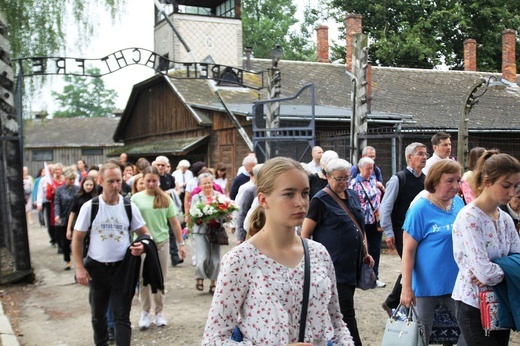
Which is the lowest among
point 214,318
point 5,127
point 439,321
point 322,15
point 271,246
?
point 439,321

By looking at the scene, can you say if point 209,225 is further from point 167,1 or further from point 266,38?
point 266,38

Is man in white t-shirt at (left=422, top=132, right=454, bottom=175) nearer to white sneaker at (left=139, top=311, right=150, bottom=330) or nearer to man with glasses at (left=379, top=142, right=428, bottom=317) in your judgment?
man with glasses at (left=379, top=142, right=428, bottom=317)

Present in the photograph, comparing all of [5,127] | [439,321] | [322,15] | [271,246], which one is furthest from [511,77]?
[271,246]

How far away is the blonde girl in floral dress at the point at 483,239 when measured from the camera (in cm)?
407

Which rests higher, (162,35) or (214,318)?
(162,35)

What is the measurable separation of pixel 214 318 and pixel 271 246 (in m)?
0.40

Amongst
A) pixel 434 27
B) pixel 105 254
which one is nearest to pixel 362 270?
pixel 105 254

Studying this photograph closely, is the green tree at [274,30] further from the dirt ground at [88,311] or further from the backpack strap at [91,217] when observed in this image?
the backpack strap at [91,217]

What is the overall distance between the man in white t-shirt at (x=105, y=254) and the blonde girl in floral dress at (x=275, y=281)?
138 inches

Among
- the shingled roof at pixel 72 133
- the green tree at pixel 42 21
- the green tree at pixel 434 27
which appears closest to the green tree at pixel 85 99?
the shingled roof at pixel 72 133

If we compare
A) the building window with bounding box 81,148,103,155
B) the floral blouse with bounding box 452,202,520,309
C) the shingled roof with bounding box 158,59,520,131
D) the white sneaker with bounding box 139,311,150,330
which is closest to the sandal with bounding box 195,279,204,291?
the white sneaker with bounding box 139,311,150,330

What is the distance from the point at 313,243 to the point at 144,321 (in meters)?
5.51

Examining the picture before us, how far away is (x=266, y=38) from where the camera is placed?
180ft

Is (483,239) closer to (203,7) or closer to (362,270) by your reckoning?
(362,270)
